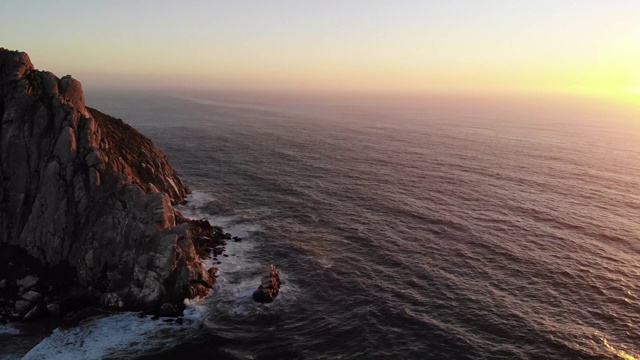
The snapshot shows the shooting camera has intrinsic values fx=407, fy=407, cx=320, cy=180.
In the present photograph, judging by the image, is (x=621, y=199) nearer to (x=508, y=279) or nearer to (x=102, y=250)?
(x=508, y=279)

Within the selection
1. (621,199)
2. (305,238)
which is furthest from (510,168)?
(305,238)

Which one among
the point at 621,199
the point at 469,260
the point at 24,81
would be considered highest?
the point at 24,81

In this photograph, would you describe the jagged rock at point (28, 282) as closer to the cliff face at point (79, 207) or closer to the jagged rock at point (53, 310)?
the cliff face at point (79, 207)

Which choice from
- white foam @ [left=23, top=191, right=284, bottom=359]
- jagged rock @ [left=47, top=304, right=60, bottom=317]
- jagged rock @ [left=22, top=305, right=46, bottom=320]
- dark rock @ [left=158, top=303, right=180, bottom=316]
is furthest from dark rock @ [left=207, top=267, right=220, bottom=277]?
jagged rock @ [left=22, top=305, right=46, bottom=320]

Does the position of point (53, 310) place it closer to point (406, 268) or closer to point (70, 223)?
point (70, 223)

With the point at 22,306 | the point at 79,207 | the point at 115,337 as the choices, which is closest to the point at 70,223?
the point at 79,207

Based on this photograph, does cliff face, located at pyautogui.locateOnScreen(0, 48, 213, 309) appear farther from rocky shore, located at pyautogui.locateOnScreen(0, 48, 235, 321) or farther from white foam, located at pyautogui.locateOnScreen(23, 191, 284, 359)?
white foam, located at pyautogui.locateOnScreen(23, 191, 284, 359)

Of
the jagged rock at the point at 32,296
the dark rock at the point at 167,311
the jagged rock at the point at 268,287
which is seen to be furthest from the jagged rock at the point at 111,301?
the jagged rock at the point at 268,287
